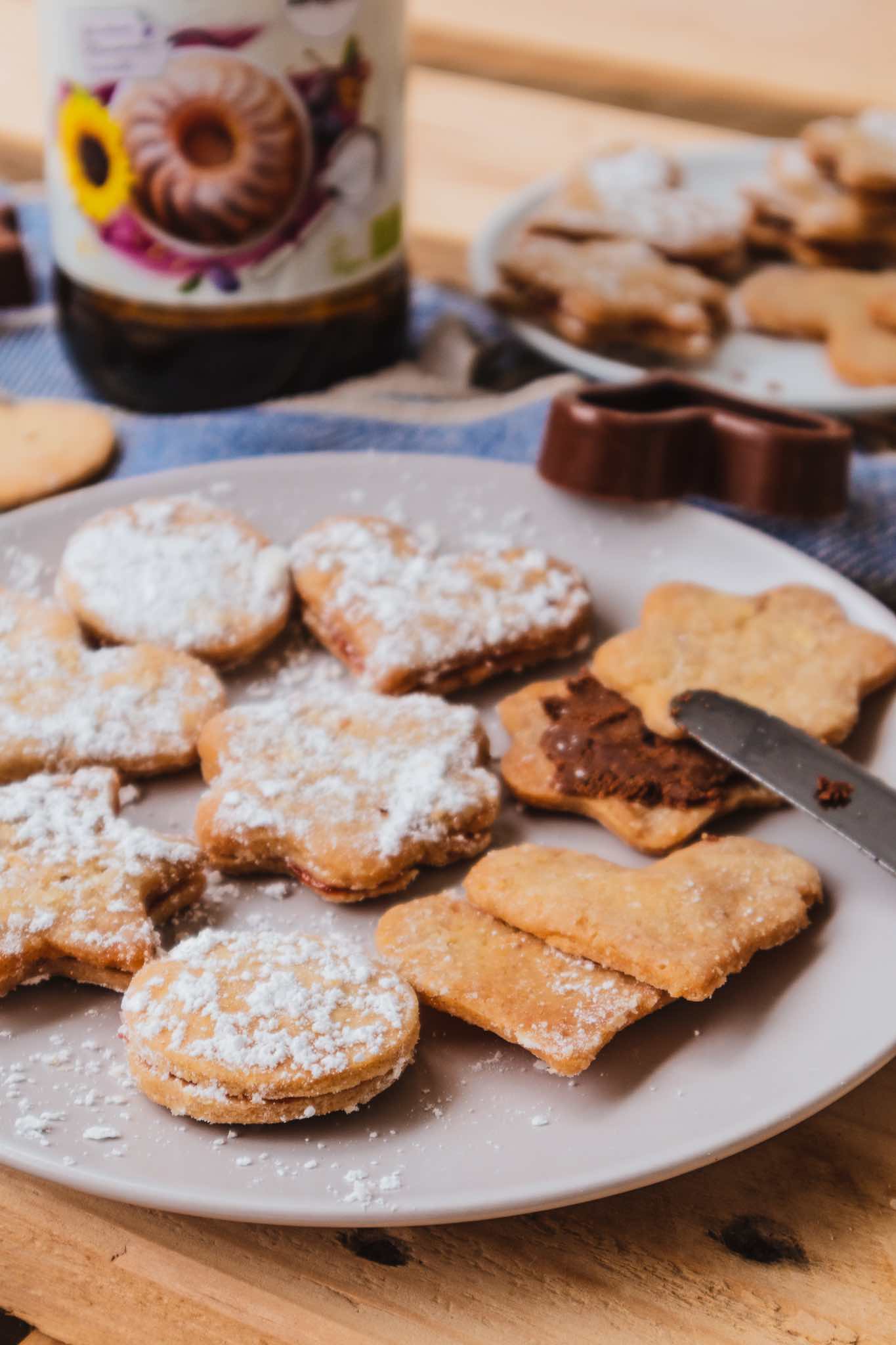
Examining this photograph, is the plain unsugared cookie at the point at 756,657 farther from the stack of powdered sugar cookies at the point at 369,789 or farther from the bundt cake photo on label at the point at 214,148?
the bundt cake photo on label at the point at 214,148

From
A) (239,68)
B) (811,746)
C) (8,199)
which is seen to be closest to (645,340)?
(239,68)

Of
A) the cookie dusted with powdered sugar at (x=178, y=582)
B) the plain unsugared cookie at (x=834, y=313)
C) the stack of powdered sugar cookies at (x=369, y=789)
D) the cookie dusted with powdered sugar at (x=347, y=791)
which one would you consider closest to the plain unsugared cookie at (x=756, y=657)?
the stack of powdered sugar cookies at (x=369, y=789)

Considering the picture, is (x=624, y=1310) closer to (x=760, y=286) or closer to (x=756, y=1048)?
(x=756, y=1048)

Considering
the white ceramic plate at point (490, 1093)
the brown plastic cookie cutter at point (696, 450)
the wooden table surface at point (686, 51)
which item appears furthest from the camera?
the wooden table surface at point (686, 51)

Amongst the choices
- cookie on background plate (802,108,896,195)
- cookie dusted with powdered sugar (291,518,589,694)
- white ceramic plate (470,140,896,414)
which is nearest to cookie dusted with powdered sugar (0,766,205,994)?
cookie dusted with powdered sugar (291,518,589,694)

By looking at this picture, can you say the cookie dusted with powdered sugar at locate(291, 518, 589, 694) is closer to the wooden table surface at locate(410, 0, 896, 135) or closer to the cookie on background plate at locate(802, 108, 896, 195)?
the cookie on background plate at locate(802, 108, 896, 195)

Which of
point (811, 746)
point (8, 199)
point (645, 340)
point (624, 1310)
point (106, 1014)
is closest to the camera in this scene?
point (624, 1310)
